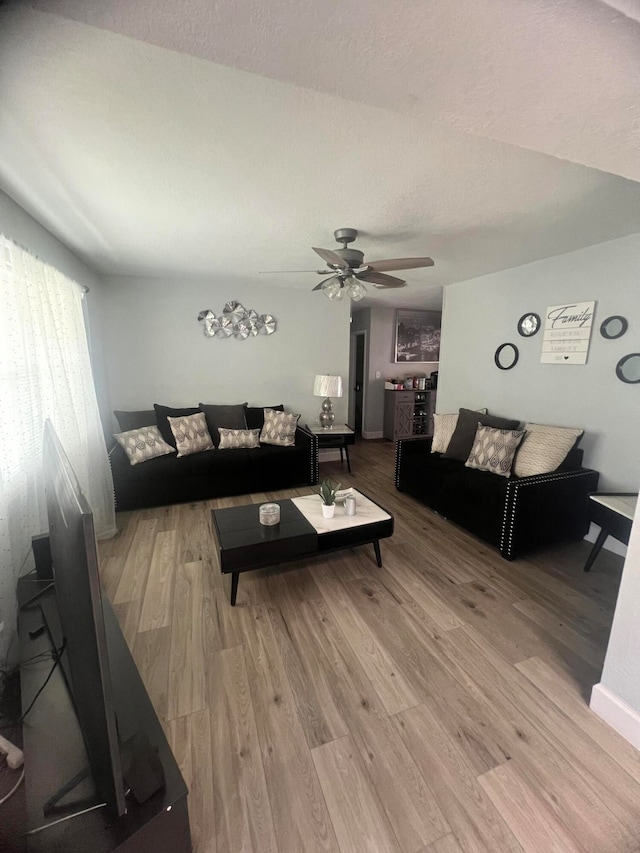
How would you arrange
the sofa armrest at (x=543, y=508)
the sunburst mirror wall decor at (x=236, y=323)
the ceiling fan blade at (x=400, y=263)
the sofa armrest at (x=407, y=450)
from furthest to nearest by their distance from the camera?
the sunburst mirror wall decor at (x=236, y=323), the sofa armrest at (x=407, y=450), the sofa armrest at (x=543, y=508), the ceiling fan blade at (x=400, y=263)

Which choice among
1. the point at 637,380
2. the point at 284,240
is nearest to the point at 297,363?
the point at 284,240

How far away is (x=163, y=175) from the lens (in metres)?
1.74

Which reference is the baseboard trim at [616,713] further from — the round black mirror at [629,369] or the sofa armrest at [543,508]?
the round black mirror at [629,369]

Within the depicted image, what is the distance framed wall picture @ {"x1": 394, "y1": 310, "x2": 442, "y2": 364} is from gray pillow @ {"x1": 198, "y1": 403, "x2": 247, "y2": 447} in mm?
3305

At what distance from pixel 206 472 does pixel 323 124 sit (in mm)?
3012

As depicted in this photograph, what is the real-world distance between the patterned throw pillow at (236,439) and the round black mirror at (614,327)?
11.1 ft

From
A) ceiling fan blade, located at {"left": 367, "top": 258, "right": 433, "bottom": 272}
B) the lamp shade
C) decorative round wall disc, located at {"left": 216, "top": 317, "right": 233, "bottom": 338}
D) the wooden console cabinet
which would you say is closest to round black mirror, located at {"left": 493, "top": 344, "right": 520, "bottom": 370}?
ceiling fan blade, located at {"left": 367, "top": 258, "right": 433, "bottom": 272}

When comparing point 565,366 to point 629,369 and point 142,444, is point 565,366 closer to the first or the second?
point 629,369

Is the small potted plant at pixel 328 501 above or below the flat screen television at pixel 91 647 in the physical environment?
below

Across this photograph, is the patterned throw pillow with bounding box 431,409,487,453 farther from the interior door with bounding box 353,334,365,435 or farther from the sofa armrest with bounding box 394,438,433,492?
the interior door with bounding box 353,334,365,435

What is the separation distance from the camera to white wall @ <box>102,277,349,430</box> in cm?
397

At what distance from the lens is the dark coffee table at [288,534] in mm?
2051

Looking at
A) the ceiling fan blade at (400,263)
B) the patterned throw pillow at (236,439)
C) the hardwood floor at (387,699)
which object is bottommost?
the hardwood floor at (387,699)

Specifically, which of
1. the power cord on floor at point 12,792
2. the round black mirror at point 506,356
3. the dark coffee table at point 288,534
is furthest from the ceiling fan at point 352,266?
the power cord on floor at point 12,792
